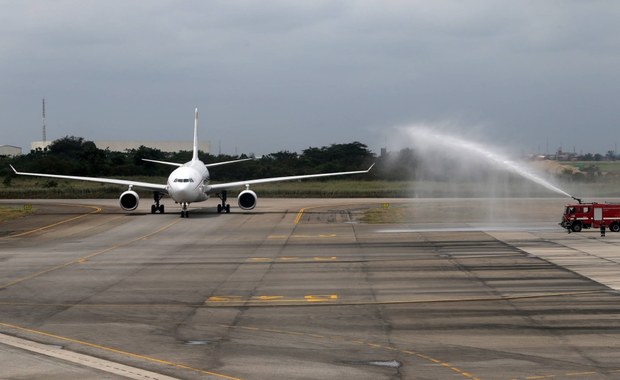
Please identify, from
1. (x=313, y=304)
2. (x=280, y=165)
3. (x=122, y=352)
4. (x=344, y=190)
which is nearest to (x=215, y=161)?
(x=280, y=165)

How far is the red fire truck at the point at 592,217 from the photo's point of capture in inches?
2194

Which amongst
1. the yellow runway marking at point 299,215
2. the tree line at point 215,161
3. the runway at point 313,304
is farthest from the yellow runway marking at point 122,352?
the tree line at point 215,161

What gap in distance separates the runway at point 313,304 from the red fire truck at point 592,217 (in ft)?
2.33

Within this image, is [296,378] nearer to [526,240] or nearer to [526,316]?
[526,316]

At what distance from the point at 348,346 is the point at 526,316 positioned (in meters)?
6.64

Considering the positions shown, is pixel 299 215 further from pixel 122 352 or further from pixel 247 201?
pixel 122 352

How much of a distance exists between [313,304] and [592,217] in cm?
3189

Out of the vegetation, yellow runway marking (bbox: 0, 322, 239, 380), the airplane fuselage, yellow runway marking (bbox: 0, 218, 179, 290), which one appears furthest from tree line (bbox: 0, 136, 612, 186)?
yellow runway marking (bbox: 0, 322, 239, 380)

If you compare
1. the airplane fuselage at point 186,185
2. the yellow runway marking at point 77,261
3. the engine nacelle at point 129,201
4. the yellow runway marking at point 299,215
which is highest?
the airplane fuselage at point 186,185

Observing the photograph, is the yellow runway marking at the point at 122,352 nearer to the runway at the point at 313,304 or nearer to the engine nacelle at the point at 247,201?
the runway at the point at 313,304

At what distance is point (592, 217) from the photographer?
184 feet

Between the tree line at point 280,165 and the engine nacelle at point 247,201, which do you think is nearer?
the engine nacelle at point 247,201

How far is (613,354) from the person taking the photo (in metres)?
20.8

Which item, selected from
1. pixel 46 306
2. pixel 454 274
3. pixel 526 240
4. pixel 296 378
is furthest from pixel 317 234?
pixel 296 378
